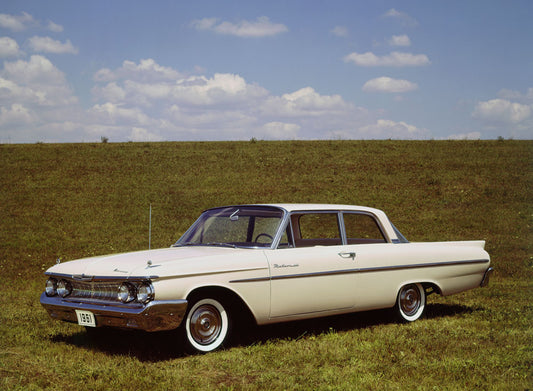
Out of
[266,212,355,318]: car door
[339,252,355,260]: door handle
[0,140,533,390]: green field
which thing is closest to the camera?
[0,140,533,390]: green field

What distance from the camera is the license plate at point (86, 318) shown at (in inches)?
222

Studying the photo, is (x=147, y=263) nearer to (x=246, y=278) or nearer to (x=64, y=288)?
(x=246, y=278)

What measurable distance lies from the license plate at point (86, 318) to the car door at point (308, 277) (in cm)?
177

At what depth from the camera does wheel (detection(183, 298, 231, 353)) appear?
5.69 meters

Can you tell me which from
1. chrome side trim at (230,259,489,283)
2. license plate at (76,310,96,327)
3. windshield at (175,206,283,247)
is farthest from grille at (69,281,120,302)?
windshield at (175,206,283,247)

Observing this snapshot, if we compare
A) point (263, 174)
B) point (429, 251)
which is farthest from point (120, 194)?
point (429, 251)

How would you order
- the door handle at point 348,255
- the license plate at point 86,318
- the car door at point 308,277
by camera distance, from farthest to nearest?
the door handle at point 348,255
the car door at point 308,277
the license plate at point 86,318

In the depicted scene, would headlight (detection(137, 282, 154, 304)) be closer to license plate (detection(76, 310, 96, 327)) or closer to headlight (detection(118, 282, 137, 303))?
headlight (detection(118, 282, 137, 303))

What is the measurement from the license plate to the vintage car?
14 mm

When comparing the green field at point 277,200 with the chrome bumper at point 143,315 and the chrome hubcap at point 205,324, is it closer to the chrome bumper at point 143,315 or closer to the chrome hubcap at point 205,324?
the chrome hubcap at point 205,324

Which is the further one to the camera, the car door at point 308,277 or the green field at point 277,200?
the car door at point 308,277

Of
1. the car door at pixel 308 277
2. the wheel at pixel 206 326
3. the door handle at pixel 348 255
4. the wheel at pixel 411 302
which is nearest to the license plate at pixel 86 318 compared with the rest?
the wheel at pixel 206 326

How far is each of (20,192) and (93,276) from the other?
69.0 ft

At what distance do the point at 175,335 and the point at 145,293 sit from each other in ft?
1.81
